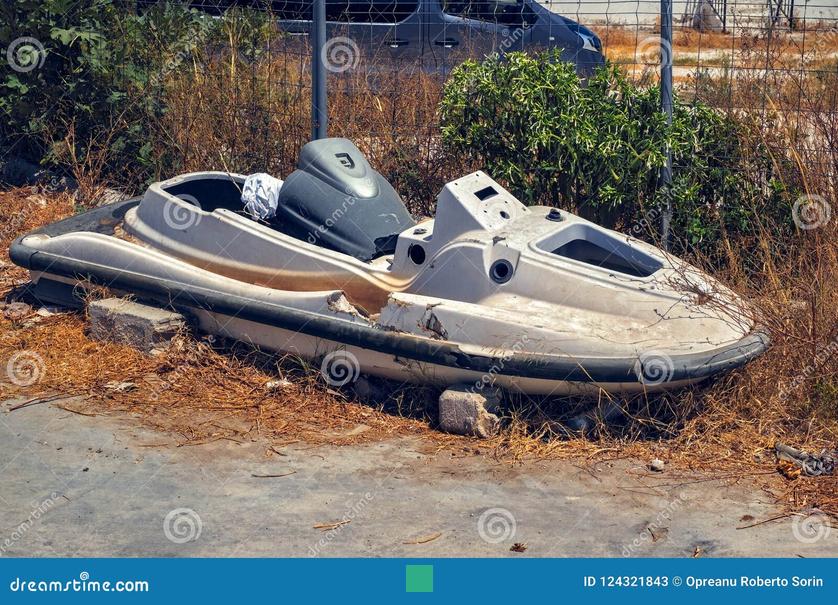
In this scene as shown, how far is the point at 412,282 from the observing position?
5.84 meters

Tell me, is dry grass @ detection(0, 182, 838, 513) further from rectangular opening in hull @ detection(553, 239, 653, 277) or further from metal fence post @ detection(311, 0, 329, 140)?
metal fence post @ detection(311, 0, 329, 140)

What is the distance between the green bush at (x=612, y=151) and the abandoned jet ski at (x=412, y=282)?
1104 millimetres

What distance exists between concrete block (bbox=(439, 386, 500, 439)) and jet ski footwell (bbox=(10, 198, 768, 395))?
74mm

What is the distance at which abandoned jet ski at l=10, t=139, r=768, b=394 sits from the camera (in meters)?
5.32

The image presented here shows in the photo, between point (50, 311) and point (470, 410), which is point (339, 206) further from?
point (50, 311)

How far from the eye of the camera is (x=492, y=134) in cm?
741

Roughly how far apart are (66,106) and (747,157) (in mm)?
5455

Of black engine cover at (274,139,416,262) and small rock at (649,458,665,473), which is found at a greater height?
black engine cover at (274,139,416,262)

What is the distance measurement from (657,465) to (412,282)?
161cm

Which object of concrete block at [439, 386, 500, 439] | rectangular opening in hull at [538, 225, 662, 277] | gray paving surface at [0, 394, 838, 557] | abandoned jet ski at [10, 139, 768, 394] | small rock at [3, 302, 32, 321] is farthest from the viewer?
small rock at [3, 302, 32, 321]

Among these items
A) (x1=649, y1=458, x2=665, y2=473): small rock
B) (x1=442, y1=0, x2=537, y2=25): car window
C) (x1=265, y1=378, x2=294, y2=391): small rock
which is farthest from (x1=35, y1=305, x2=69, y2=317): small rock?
(x1=442, y1=0, x2=537, y2=25): car window

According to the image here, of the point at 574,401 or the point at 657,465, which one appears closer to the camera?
the point at 657,465

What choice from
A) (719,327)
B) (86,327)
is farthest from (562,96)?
(86,327)

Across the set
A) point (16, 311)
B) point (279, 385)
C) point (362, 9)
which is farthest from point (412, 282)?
point (362, 9)
